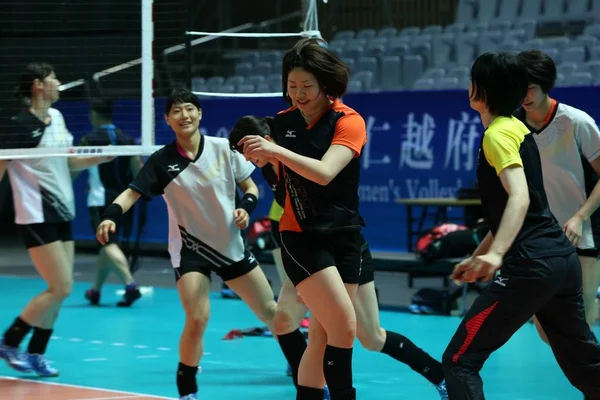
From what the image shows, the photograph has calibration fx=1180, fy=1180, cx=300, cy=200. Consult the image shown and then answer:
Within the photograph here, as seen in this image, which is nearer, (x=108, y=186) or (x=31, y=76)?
(x=31, y=76)

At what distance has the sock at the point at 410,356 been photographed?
6.69m

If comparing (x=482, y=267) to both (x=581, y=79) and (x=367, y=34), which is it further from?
(x=367, y=34)

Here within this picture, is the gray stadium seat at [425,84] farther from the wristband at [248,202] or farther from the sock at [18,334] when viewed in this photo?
the wristband at [248,202]

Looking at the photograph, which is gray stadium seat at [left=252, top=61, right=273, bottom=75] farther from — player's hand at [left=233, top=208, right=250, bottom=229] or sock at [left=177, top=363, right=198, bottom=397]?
sock at [left=177, top=363, right=198, bottom=397]

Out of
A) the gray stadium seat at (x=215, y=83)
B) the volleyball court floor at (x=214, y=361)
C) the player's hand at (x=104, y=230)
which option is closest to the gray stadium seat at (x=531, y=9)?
the gray stadium seat at (x=215, y=83)

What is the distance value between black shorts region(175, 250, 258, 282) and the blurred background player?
10.5 ft

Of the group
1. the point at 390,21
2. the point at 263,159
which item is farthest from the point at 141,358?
the point at 390,21

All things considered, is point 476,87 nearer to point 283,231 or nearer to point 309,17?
point 283,231

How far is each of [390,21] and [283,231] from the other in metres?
14.3

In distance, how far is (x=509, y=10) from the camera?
18172 mm

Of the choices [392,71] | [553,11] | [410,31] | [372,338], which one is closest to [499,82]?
[372,338]

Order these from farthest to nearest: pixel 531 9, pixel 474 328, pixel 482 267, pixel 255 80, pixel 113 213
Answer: pixel 255 80, pixel 531 9, pixel 113 213, pixel 474 328, pixel 482 267

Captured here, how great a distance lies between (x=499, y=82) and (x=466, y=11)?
14.2 metres

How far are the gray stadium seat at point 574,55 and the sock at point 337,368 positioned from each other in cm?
1112
